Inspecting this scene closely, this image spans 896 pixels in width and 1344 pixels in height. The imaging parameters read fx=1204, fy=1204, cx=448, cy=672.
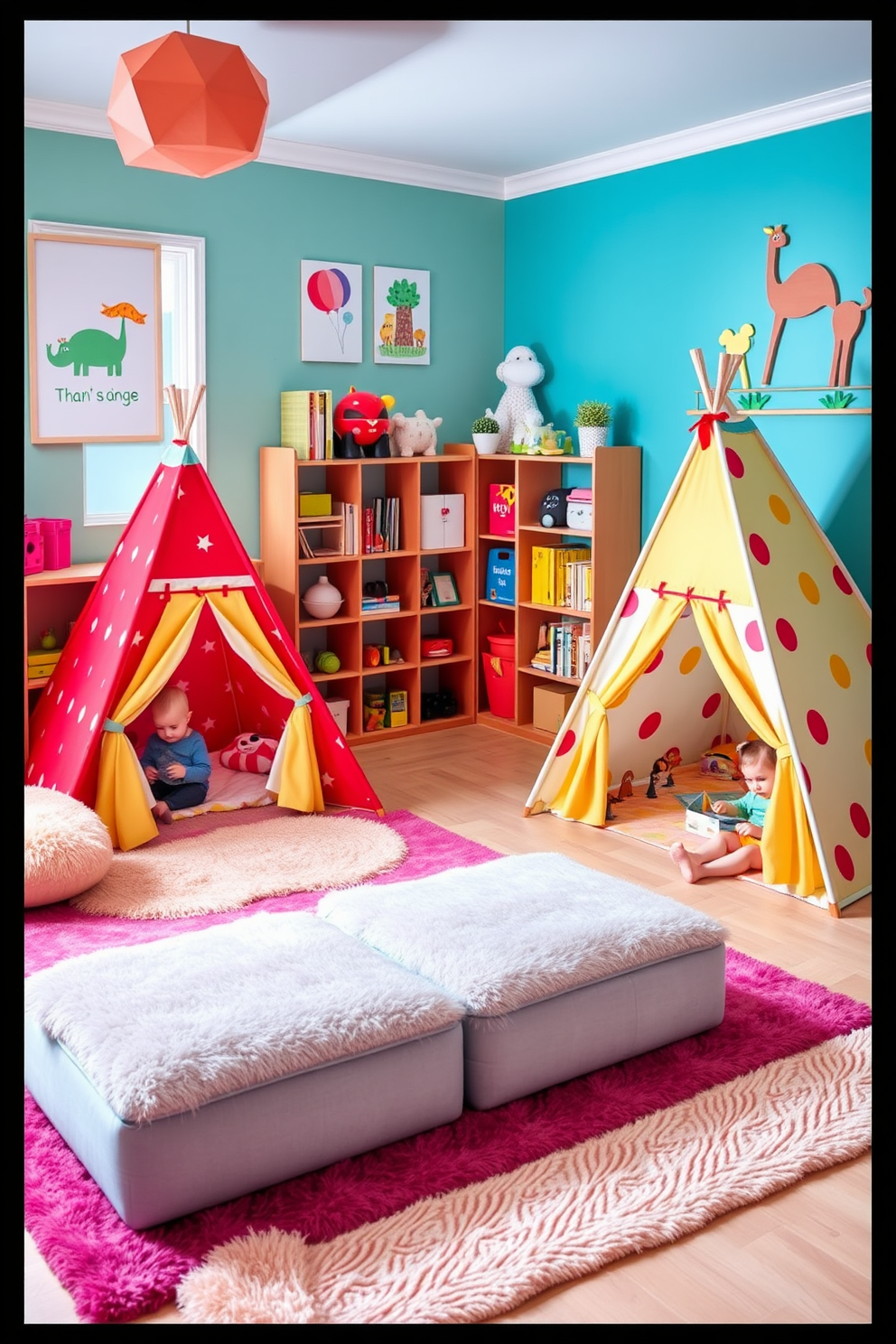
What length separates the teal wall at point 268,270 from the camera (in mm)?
4801

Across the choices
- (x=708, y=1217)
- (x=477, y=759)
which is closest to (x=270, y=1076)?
(x=708, y=1217)

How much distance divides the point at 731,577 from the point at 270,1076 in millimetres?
2392

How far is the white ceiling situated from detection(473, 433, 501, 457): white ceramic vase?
124cm

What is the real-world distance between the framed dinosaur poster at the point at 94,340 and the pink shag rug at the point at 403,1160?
2380mm

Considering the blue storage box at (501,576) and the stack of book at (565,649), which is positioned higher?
the blue storage box at (501,576)

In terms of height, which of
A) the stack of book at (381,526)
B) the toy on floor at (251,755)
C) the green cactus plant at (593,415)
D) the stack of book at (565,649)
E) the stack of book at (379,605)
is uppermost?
the green cactus plant at (593,415)

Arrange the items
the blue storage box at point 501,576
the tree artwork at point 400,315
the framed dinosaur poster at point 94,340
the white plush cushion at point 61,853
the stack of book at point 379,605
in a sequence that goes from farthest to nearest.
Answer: the blue storage box at point 501,576 → the tree artwork at point 400,315 → the stack of book at point 379,605 → the framed dinosaur poster at point 94,340 → the white plush cushion at point 61,853

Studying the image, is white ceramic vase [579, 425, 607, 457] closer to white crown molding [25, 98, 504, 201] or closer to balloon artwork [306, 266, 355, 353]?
balloon artwork [306, 266, 355, 353]

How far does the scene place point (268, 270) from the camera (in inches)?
209

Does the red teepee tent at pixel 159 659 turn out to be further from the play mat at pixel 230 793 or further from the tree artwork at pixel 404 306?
the tree artwork at pixel 404 306

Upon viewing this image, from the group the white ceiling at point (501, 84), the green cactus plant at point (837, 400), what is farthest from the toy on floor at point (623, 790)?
the white ceiling at point (501, 84)

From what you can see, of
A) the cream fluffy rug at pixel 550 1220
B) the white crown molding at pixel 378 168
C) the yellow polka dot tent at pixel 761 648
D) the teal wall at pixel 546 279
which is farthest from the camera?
the white crown molding at pixel 378 168

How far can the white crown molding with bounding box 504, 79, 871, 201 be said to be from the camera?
4367mm

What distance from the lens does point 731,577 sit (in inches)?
156
